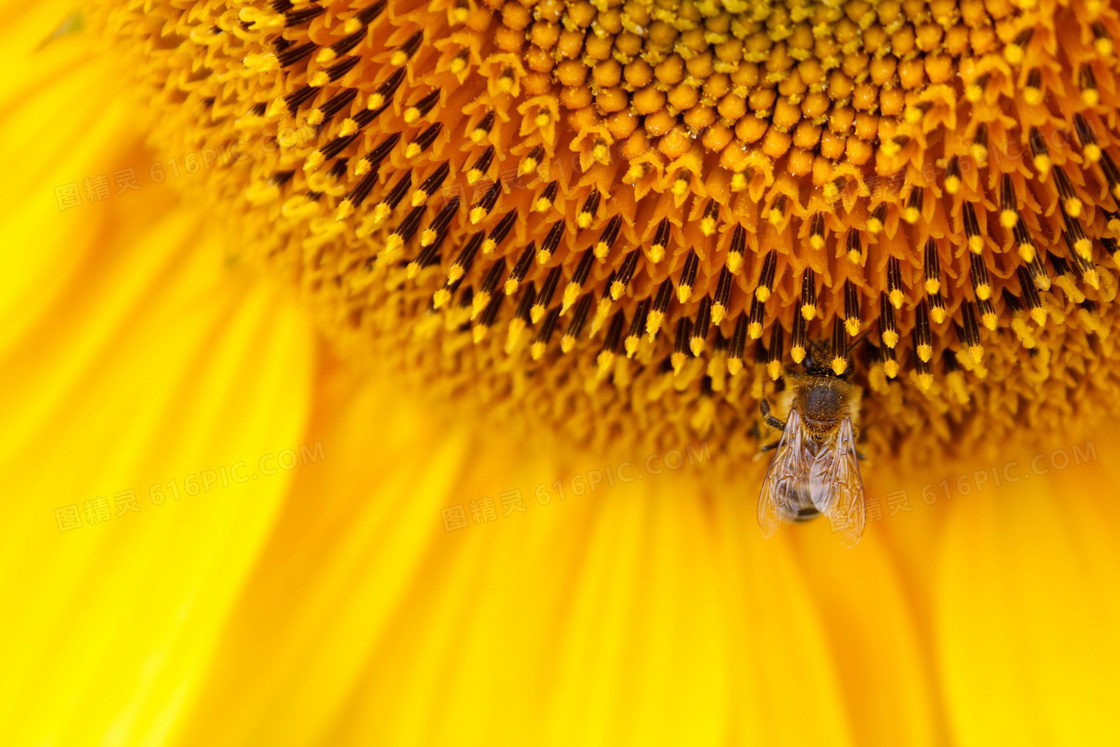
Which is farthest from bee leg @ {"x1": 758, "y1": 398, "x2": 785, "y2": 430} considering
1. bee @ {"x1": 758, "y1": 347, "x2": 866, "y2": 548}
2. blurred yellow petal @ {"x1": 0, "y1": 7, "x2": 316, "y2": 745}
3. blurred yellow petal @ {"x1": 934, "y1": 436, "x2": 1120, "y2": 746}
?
blurred yellow petal @ {"x1": 0, "y1": 7, "x2": 316, "y2": 745}

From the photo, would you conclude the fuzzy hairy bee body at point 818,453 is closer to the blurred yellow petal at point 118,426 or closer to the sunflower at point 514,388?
the sunflower at point 514,388

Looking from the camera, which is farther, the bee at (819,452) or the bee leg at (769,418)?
the bee leg at (769,418)

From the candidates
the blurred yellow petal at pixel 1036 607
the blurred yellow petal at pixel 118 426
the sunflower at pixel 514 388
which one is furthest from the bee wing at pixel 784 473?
the blurred yellow petal at pixel 118 426

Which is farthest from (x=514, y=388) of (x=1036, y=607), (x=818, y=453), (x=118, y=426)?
(x=1036, y=607)

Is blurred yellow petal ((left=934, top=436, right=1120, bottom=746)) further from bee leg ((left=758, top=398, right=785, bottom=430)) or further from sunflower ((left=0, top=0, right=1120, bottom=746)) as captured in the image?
bee leg ((left=758, top=398, right=785, bottom=430))

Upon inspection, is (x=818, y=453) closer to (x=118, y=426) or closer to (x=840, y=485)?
(x=840, y=485)

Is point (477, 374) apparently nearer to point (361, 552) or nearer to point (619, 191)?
point (361, 552)
